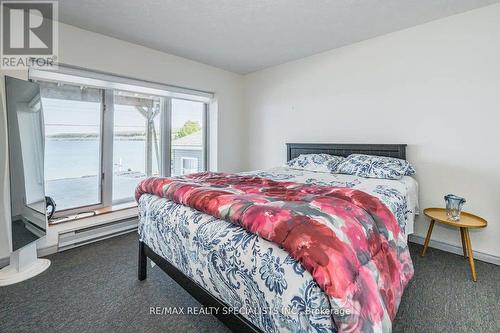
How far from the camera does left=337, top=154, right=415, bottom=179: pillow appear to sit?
2.35 meters

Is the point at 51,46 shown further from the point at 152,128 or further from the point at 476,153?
the point at 476,153

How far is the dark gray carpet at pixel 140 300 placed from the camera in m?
1.46

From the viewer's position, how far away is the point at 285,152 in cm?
385

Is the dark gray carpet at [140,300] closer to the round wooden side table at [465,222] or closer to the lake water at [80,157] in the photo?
the round wooden side table at [465,222]

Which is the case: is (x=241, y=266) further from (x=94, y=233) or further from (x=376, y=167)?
(x=94, y=233)

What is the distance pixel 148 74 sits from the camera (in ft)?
10.1

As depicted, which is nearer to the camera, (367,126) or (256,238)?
(256,238)

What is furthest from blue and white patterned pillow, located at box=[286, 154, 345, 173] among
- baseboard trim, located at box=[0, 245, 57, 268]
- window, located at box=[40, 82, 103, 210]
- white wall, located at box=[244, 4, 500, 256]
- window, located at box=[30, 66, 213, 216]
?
baseboard trim, located at box=[0, 245, 57, 268]

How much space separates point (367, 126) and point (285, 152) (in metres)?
1.30

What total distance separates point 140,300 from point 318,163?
2313mm

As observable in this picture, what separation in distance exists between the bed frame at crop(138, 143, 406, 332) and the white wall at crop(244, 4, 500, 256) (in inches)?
5.1

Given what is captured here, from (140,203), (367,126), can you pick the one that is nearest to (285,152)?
(367,126)

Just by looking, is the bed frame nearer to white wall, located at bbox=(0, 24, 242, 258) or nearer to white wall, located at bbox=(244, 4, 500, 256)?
white wall, located at bbox=(244, 4, 500, 256)

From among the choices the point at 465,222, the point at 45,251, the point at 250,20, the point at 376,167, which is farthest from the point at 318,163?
the point at 45,251
